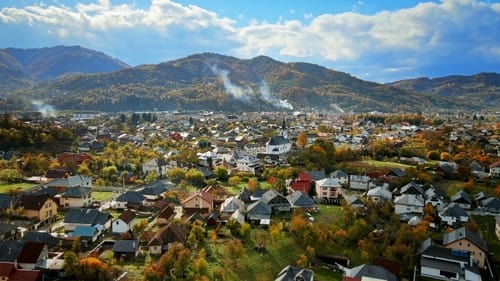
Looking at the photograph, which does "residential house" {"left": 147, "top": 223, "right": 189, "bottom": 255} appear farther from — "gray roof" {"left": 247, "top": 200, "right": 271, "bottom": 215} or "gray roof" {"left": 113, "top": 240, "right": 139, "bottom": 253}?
"gray roof" {"left": 247, "top": 200, "right": 271, "bottom": 215}

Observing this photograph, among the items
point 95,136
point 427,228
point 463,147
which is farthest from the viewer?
point 95,136

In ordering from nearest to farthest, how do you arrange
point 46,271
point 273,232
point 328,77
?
point 46,271 → point 273,232 → point 328,77

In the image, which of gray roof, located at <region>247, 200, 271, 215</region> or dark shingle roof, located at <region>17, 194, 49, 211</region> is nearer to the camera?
dark shingle roof, located at <region>17, 194, 49, 211</region>

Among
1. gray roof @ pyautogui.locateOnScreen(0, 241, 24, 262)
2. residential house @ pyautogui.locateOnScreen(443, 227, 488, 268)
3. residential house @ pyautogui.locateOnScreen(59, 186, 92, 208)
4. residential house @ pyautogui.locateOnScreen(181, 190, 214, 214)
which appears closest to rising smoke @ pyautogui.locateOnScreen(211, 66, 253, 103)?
residential house @ pyautogui.locateOnScreen(59, 186, 92, 208)

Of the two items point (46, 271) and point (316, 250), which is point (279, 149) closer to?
point (316, 250)

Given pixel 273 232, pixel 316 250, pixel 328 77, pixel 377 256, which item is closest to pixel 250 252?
pixel 273 232

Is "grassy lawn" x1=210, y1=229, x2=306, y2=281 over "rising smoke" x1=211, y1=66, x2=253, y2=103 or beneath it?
beneath

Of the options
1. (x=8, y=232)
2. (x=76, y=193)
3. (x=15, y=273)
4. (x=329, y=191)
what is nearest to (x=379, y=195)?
(x=329, y=191)
